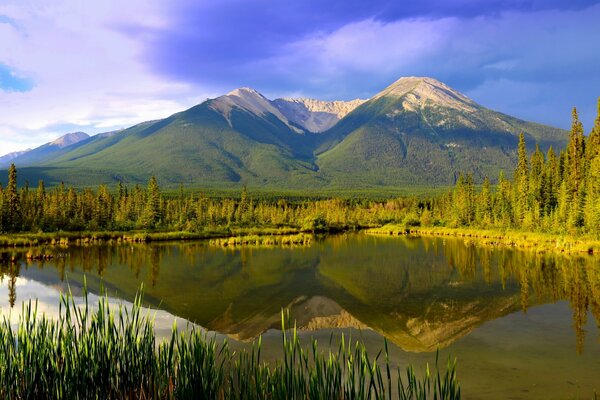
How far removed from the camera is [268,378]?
889 centimetres

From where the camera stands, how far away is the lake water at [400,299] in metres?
16.6

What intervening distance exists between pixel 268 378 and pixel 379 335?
1290 cm

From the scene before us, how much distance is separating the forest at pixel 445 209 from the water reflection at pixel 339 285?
20.6 m

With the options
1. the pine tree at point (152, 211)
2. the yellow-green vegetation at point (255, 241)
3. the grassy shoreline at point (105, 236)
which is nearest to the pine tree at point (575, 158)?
the yellow-green vegetation at point (255, 241)

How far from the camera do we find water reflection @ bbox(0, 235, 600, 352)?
23531 mm

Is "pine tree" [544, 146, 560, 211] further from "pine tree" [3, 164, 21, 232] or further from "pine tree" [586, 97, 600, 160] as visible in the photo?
"pine tree" [3, 164, 21, 232]

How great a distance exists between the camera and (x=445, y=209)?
130 meters

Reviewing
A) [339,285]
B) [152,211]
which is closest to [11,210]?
[152,211]

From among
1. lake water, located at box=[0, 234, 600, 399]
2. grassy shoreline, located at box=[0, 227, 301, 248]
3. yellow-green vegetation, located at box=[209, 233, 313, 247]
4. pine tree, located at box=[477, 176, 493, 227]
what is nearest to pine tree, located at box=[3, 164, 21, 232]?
grassy shoreline, located at box=[0, 227, 301, 248]

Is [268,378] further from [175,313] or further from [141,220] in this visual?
[141,220]

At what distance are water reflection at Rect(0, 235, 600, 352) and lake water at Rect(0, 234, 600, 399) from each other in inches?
4.4

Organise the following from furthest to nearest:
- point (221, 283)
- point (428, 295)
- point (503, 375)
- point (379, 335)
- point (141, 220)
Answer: point (141, 220) < point (221, 283) < point (428, 295) < point (379, 335) < point (503, 375)

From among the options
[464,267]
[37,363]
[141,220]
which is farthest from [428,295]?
[141,220]

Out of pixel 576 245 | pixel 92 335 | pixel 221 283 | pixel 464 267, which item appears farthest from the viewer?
pixel 576 245
